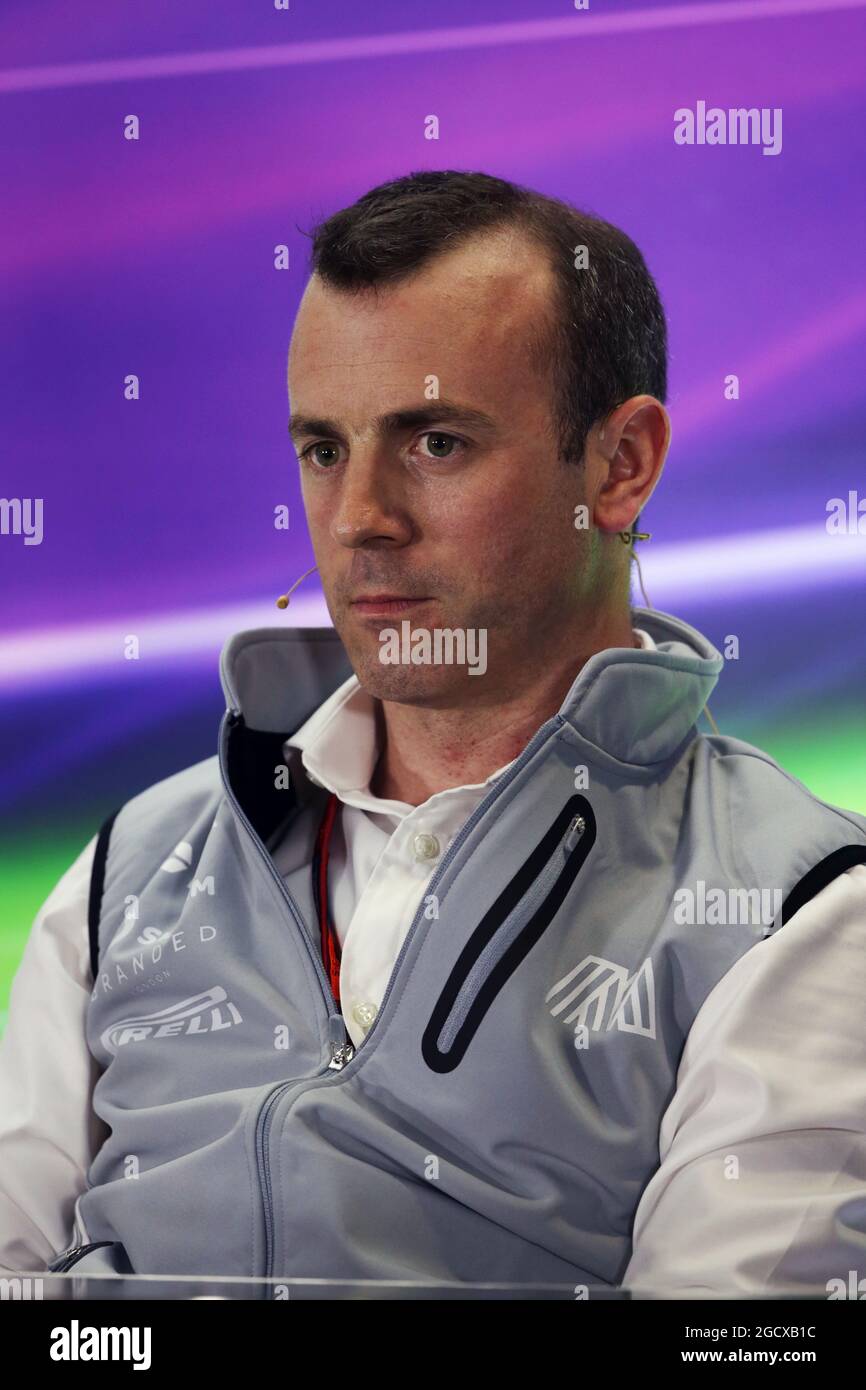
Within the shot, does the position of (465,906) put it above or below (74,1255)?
above

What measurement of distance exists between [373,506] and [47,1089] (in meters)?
0.75

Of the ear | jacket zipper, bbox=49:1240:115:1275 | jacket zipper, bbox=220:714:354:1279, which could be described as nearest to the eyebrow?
the ear

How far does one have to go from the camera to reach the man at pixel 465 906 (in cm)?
145

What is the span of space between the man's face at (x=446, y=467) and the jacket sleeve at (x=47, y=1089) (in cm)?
48

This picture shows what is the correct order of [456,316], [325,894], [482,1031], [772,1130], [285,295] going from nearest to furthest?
[772,1130] < [482,1031] < [456,316] < [325,894] < [285,295]

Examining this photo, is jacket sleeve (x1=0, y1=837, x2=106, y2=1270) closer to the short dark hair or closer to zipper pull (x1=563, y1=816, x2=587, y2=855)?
zipper pull (x1=563, y1=816, x2=587, y2=855)

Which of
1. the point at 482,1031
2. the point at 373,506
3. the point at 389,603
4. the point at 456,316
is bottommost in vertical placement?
the point at 482,1031

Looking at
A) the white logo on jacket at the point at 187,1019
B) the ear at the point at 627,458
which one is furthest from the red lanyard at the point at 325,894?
the ear at the point at 627,458

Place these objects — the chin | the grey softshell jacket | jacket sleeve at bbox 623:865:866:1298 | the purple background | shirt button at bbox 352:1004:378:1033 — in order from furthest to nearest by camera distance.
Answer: the purple background
the chin
shirt button at bbox 352:1004:378:1033
the grey softshell jacket
jacket sleeve at bbox 623:865:866:1298

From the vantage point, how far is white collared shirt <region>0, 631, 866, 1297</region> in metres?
1.36

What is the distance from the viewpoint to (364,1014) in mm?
1568

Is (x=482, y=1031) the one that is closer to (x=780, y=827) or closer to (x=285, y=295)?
(x=780, y=827)

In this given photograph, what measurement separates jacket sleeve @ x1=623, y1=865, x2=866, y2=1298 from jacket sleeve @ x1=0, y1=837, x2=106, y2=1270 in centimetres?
64

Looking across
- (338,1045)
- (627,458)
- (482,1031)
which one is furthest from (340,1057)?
(627,458)
